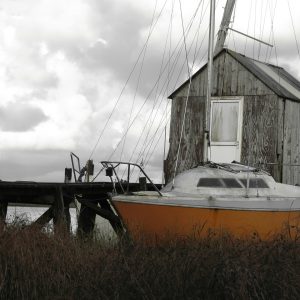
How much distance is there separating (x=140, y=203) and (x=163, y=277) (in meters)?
5.81

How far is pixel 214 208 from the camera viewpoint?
13.8 m

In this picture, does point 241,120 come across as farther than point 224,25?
No

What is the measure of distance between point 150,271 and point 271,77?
14769 millimetres

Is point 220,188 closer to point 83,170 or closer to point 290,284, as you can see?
point 290,284

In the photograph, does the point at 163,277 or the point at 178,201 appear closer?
the point at 163,277

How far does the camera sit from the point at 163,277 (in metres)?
8.33

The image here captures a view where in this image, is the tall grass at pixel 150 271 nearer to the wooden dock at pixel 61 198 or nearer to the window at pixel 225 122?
the wooden dock at pixel 61 198

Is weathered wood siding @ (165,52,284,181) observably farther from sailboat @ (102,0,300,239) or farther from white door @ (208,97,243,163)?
sailboat @ (102,0,300,239)

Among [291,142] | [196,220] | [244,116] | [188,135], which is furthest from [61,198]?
[291,142]

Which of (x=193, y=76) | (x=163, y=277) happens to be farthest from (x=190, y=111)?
(x=163, y=277)

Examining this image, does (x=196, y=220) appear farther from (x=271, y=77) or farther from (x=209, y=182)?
(x=271, y=77)

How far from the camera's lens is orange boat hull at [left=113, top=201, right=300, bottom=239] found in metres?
13.8

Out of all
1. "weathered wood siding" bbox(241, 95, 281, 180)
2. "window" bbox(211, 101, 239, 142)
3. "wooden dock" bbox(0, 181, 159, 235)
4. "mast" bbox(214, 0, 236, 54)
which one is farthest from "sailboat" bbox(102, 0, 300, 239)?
"mast" bbox(214, 0, 236, 54)

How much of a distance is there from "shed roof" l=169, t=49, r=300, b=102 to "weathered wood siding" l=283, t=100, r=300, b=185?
0.40 m
